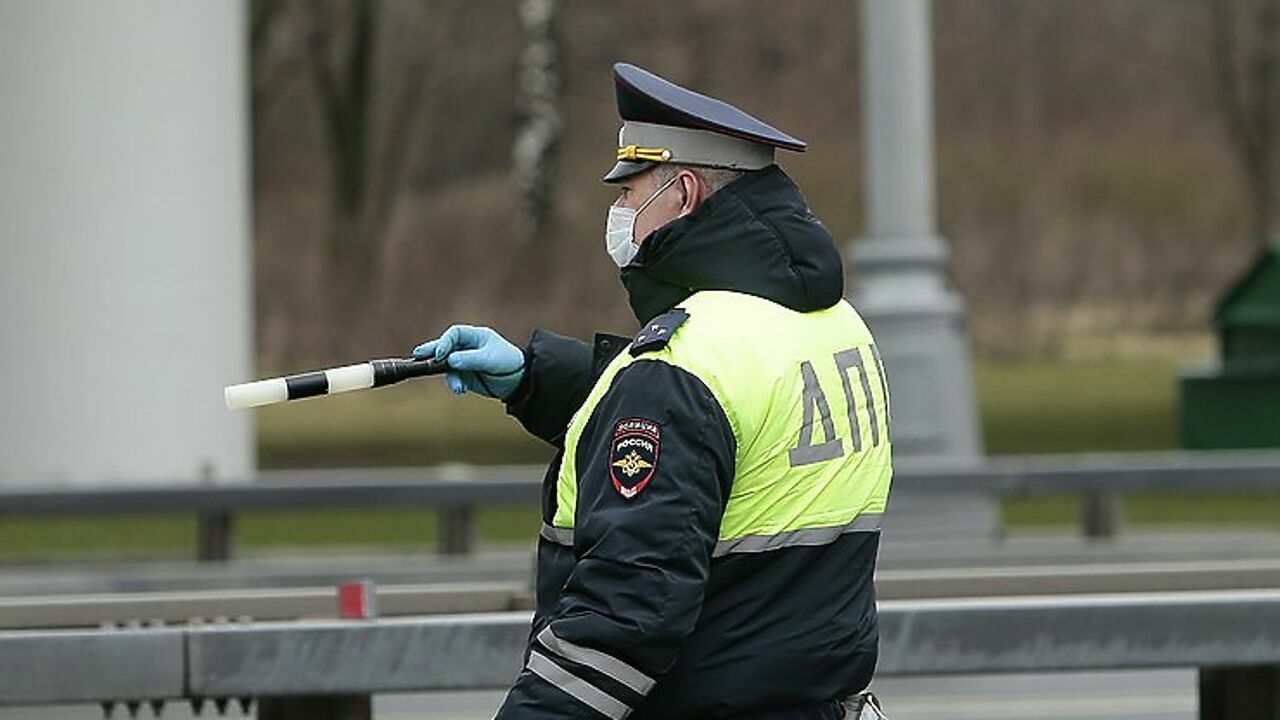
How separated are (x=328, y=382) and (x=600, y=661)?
26.4 inches

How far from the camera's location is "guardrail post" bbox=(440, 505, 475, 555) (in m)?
13.2

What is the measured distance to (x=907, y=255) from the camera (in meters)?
14.7

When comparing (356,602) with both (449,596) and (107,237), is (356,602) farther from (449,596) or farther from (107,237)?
(107,237)

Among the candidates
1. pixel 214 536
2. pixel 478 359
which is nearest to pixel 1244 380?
pixel 214 536

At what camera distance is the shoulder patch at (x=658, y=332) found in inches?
140

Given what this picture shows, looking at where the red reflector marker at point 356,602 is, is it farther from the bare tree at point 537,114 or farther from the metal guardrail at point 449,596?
the bare tree at point 537,114

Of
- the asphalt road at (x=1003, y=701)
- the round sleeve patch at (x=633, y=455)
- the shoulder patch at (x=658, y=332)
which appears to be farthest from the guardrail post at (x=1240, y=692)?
the asphalt road at (x=1003, y=701)

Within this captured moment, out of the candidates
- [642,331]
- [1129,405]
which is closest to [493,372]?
[642,331]

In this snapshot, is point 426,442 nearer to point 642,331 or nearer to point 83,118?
point 83,118

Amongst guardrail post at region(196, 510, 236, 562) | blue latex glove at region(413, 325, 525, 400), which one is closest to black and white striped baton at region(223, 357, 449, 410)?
blue latex glove at region(413, 325, 525, 400)

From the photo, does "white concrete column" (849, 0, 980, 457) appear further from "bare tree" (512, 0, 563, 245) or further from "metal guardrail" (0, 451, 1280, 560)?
"bare tree" (512, 0, 563, 245)

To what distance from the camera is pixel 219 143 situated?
49.3ft

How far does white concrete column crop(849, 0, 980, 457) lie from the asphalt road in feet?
14.2

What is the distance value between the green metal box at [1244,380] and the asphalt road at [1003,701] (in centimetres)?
926
